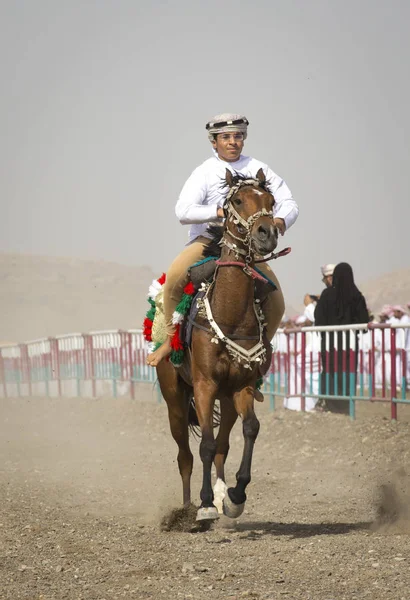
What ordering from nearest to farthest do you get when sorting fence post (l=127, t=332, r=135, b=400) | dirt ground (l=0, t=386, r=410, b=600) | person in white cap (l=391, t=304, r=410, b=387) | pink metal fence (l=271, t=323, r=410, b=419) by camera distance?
dirt ground (l=0, t=386, r=410, b=600) → person in white cap (l=391, t=304, r=410, b=387) → pink metal fence (l=271, t=323, r=410, b=419) → fence post (l=127, t=332, r=135, b=400)

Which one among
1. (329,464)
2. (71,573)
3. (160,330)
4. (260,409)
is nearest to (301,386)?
(260,409)

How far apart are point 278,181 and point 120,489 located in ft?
14.4

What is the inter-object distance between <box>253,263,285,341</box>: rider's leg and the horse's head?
714 millimetres

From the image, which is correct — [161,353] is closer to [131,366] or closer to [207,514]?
[207,514]

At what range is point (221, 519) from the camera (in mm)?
9430

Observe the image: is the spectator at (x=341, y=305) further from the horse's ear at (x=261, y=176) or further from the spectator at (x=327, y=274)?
the horse's ear at (x=261, y=176)

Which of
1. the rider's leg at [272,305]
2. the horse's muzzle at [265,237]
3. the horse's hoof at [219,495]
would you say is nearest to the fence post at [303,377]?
the rider's leg at [272,305]

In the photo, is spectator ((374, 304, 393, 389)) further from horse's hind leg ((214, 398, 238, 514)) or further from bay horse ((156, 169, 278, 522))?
bay horse ((156, 169, 278, 522))

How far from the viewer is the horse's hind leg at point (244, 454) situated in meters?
8.22

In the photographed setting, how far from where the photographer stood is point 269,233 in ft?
25.3

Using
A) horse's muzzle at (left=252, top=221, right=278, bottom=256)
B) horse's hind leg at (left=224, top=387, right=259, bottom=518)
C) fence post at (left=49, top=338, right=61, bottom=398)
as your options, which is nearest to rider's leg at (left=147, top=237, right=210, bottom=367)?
horse's hind leg at (left=224, top=387, right=259, bottom=518)

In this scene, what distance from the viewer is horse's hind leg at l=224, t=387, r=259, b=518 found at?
324 inches

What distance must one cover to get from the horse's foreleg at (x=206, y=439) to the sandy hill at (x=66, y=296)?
83.8m

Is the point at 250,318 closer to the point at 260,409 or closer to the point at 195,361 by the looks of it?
the point at 195,361
